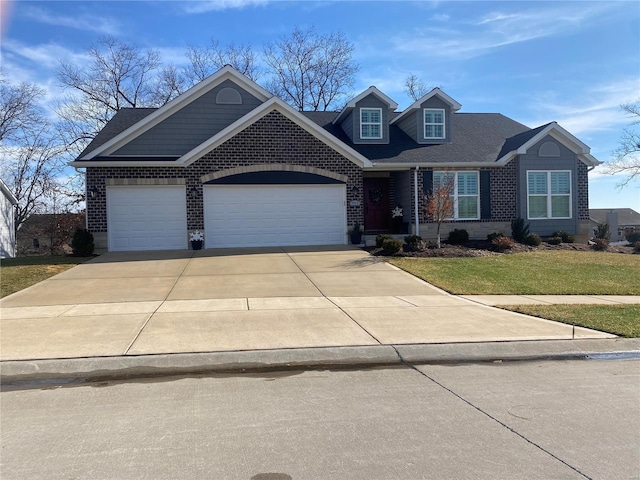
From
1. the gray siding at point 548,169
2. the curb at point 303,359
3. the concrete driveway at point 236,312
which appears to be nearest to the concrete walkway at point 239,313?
the concrete driveway at point 236,312

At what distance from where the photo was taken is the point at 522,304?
1008cm

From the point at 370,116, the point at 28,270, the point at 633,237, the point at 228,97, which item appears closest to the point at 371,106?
the point at 370,116

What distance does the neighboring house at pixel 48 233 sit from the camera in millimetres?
27494

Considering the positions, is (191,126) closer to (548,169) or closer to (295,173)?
(295,173)

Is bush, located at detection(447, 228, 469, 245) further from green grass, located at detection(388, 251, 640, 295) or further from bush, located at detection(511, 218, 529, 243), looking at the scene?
green grass, located at detection(388, 251, 640, 295)

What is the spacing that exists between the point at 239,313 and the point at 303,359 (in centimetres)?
267

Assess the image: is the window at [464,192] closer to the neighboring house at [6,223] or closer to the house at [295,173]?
the house at [295,173]

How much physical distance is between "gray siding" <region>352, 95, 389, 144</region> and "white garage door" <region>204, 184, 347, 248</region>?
11.3ft

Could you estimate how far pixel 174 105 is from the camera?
61.5ft

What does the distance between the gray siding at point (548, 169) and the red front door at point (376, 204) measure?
18.2 feet

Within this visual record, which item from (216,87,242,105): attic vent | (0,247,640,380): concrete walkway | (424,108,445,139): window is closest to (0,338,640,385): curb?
(0,247,640,380): concrete walkway

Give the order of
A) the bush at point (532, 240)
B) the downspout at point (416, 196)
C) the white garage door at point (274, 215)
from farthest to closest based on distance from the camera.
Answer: the downspout at point (416, 196), the bush at point (532, 240), the white garage door at point (274, 215)

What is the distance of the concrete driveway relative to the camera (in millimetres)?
7004

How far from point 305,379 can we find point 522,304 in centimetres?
605
